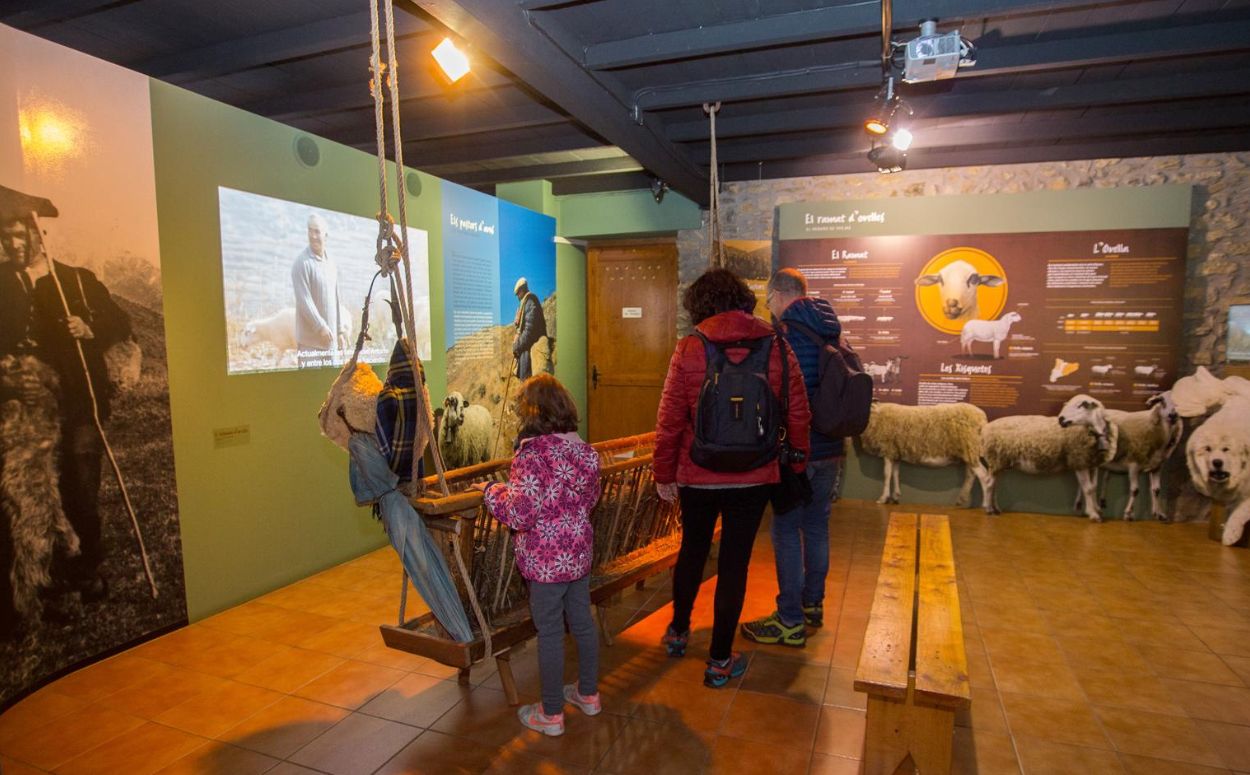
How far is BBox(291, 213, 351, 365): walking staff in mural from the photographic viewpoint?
387 cm

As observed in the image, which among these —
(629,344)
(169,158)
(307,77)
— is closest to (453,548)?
(169,158)

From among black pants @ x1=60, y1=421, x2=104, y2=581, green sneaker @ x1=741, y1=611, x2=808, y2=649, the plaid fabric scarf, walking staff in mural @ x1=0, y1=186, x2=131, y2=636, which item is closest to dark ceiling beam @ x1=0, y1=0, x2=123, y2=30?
walking staff in mural @ x1=0, y1=186, x2=131, y2=636

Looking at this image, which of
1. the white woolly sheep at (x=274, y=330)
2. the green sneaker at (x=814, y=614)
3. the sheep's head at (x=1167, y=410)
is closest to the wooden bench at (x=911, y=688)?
the green sneaker at (x=814, y=614)

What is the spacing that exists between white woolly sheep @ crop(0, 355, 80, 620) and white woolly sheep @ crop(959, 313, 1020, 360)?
5.80m

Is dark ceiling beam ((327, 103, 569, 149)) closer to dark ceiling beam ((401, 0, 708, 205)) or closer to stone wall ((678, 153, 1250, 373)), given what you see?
dark ceiling beam ((401, 0, 708, 205))

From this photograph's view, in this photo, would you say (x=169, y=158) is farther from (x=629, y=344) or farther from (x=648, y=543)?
(x=629, y=344)

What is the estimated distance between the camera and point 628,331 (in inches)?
295

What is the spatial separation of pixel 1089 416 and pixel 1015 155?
6.97 ft

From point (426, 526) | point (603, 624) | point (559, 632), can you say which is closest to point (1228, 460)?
point (603, 624)

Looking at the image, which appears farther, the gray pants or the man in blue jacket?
the man in blue jacket

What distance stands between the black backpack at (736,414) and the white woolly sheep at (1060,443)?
3720 mm

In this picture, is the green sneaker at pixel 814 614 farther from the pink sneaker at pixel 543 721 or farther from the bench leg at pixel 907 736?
the pink sneaker at pixel 543 721

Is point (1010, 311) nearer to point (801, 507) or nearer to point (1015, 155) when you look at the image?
point (1015, 155)

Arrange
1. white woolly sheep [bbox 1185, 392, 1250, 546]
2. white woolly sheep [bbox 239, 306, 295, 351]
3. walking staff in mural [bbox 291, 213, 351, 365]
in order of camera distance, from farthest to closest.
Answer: white woolly sheep [bbox 1185, 392, 1250, 546] → walking staff in mural [bbox 291, 213, 351, 365] → white woolly sheep [bbox 239, 306, 295, 351]
